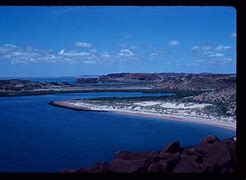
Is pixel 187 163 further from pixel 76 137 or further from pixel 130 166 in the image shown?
pixel 76 137

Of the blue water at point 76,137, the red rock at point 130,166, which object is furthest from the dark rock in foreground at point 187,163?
the blue water at point 76,137

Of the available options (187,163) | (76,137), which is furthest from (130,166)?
(76,137)

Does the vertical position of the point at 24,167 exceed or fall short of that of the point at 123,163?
it falls short

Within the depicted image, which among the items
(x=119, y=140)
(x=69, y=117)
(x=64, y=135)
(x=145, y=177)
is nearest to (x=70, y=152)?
(x=119, y=140)

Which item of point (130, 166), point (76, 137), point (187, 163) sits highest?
point (187, 163)

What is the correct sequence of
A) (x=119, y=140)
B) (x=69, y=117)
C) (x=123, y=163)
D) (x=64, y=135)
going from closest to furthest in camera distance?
(x=123, y=163)
(x=119, y=140)
(x=64, y=135)
(x=69, y=117)

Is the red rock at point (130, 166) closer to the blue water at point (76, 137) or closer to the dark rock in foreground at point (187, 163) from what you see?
the dark rock in foreground at point (187, 163)

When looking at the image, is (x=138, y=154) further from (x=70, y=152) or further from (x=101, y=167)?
(x=70, y=152)
